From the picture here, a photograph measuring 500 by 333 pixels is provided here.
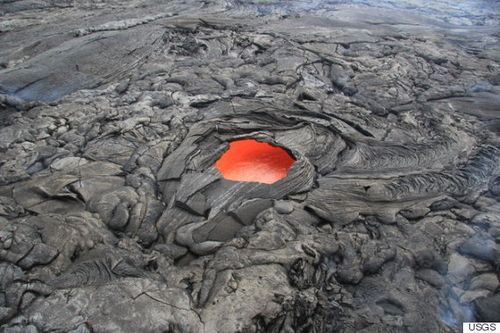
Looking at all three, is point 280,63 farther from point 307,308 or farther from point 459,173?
point 307,308

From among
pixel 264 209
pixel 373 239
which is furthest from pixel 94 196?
pixel 373 239

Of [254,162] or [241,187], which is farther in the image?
[254,162]

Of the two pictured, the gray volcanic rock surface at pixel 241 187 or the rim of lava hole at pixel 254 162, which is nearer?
the gray volcanic rock surface at pixel 241 187

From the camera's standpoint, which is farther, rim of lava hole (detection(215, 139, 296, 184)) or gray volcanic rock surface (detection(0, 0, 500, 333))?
rim of lava hole (detection(215, 139, 296, 184))

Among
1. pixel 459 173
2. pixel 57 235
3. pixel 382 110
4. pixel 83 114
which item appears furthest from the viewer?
pixel 382 110
